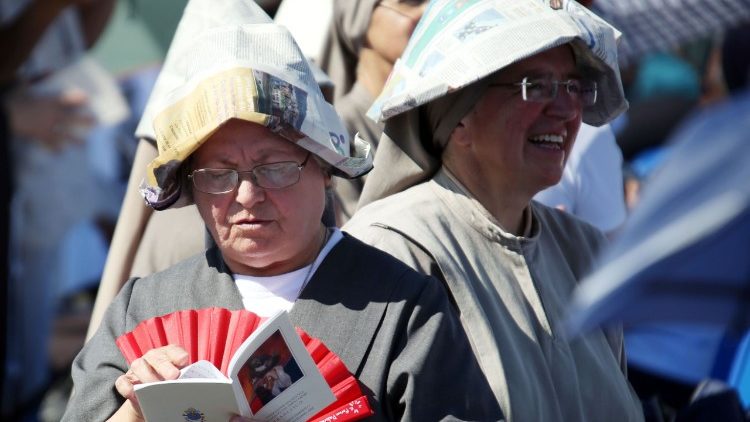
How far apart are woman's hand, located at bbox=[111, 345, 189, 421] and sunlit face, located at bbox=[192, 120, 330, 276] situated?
0.33 metres

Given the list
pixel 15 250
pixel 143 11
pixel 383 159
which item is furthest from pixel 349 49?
pixel 15 250

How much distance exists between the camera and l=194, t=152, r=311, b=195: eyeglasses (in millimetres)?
2916

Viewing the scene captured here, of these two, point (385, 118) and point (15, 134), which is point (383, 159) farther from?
point (15, 134)

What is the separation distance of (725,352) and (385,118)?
1.81 metres

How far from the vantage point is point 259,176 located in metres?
2.92

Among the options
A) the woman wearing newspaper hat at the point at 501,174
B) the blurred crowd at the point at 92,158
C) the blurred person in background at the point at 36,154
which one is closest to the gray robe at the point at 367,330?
the woman wearing newspaper hat at the point at 501,174

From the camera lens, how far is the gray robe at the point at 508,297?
10.5ft

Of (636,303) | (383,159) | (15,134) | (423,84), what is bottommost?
(15,134)

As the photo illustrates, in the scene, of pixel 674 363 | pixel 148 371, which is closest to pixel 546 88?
pixel 148 371

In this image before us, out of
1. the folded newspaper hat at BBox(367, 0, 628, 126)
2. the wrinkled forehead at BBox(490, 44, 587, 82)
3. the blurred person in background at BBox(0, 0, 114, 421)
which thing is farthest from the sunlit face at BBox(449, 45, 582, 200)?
the blurred person in background at BBox(0, 0, 114, 421)

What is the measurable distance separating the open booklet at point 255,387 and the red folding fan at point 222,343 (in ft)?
0.18

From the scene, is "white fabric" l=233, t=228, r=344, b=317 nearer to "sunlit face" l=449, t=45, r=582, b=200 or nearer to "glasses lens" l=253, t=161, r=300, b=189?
→ "glasses lens" l=253, t=161, r=300, b=189

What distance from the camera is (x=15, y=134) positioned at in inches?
218

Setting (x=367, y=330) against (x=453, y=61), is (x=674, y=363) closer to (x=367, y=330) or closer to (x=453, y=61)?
(x=453, y=61)
